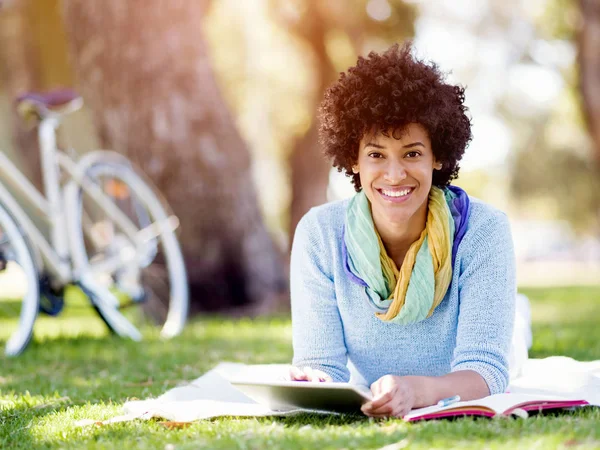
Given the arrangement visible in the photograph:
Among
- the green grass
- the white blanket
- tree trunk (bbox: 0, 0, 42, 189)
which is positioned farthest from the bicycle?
tree trunk (bbox: 0, 0, 42, 189)

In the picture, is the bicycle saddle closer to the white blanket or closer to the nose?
the white blanket

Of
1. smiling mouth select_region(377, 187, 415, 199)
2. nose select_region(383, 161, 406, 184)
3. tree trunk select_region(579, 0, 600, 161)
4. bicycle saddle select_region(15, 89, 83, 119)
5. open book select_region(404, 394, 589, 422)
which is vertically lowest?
open book select_region(404, 394, 589, 422)

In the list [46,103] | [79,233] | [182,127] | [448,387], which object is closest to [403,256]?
[448,387]

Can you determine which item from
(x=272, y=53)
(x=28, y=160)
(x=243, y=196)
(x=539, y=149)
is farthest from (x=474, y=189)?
(x=243, y=196)

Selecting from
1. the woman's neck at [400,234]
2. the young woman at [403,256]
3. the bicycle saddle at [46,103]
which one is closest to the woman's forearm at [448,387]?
the young woman at [403,256]

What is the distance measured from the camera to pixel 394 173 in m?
2.90

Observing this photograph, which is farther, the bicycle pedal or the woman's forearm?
the bicycle pedal

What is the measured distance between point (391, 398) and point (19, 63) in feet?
30.4

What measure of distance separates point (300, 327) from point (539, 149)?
22854mm

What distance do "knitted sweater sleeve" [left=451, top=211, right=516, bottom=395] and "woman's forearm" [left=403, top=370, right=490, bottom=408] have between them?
0.04m

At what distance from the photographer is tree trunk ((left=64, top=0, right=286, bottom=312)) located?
666 centimetres

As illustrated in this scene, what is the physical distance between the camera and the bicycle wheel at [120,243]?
5254mm

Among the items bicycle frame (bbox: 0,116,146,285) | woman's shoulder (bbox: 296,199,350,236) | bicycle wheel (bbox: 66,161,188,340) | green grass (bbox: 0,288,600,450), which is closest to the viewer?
green grass (bbox: 0,288,600,450)

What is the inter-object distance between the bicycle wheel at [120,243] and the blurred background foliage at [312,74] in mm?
851
